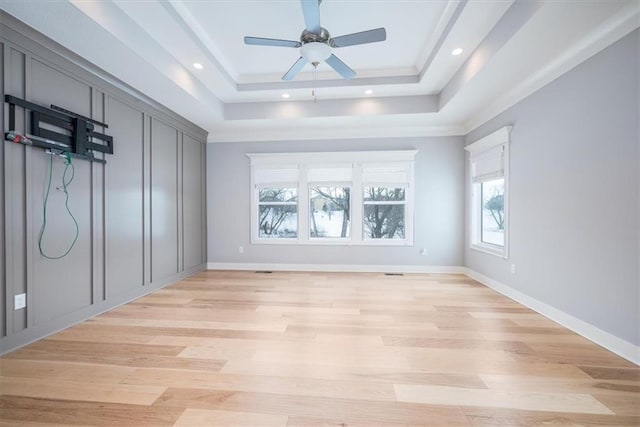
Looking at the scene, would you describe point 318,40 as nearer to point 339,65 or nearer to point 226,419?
point 339,65

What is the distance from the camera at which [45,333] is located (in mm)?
2422

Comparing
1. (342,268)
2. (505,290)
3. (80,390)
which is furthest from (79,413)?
(505,290)

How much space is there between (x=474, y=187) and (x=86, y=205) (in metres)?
5.43

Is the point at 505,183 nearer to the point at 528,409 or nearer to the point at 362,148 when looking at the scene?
the point at 362,148

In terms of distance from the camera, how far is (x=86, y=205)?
111 inches

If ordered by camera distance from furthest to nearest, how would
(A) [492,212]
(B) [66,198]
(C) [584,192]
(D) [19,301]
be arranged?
1. (A) [492,212]
2. (B) [66,198]
3. (C) [584,192]
4. (D) [19,301]

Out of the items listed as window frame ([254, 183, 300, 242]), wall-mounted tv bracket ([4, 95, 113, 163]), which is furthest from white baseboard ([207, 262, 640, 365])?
wall-mounted tv bracket ([4, 95, 113, 163])

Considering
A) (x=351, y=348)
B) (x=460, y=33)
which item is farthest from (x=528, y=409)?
(x=460, y=33)

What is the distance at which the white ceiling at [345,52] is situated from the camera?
2.23m

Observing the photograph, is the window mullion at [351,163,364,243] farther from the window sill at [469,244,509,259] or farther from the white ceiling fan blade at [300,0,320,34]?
the white ceiling fan blade at [300,0,320,34]

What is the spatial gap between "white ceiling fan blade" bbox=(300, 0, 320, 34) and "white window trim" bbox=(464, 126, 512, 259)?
2859 mm

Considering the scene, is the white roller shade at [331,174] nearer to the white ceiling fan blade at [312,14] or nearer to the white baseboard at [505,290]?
the white baseboard at [505,290]

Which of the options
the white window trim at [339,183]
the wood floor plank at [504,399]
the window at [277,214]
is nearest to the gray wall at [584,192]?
the wood floor plank at [504,399]

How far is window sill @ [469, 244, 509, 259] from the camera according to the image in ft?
12.3
